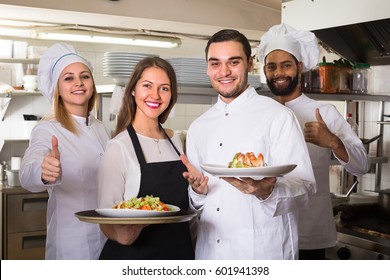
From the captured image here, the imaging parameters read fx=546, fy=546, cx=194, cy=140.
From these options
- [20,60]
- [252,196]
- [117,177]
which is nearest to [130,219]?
[117,177]

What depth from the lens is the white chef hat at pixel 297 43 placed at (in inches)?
77.5

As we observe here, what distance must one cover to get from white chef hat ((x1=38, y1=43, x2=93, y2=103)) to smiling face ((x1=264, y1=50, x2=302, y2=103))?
0.64 m

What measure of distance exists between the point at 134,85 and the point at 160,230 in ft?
1.35

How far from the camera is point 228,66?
1450mm

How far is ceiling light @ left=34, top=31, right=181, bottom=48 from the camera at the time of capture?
388 cm

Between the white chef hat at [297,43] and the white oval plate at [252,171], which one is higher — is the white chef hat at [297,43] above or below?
above

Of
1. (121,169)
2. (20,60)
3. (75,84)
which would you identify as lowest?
(121,169)

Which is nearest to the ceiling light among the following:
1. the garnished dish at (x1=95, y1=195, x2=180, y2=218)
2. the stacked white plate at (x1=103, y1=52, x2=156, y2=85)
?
the stacked white plate at (x1=103, y1=52, x2=156, y2=85)

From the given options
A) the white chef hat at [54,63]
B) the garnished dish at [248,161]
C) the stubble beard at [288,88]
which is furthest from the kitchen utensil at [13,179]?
the garnished dish at [248,161]

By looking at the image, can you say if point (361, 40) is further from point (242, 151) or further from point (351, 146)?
point (242, 151)

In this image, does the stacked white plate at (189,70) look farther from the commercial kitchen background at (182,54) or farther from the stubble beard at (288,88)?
the commercial kitchen background at (182,54)

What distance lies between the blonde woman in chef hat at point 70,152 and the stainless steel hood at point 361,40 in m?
1.09

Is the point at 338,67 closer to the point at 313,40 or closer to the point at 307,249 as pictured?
the point at 313,40

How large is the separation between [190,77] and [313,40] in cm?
47
